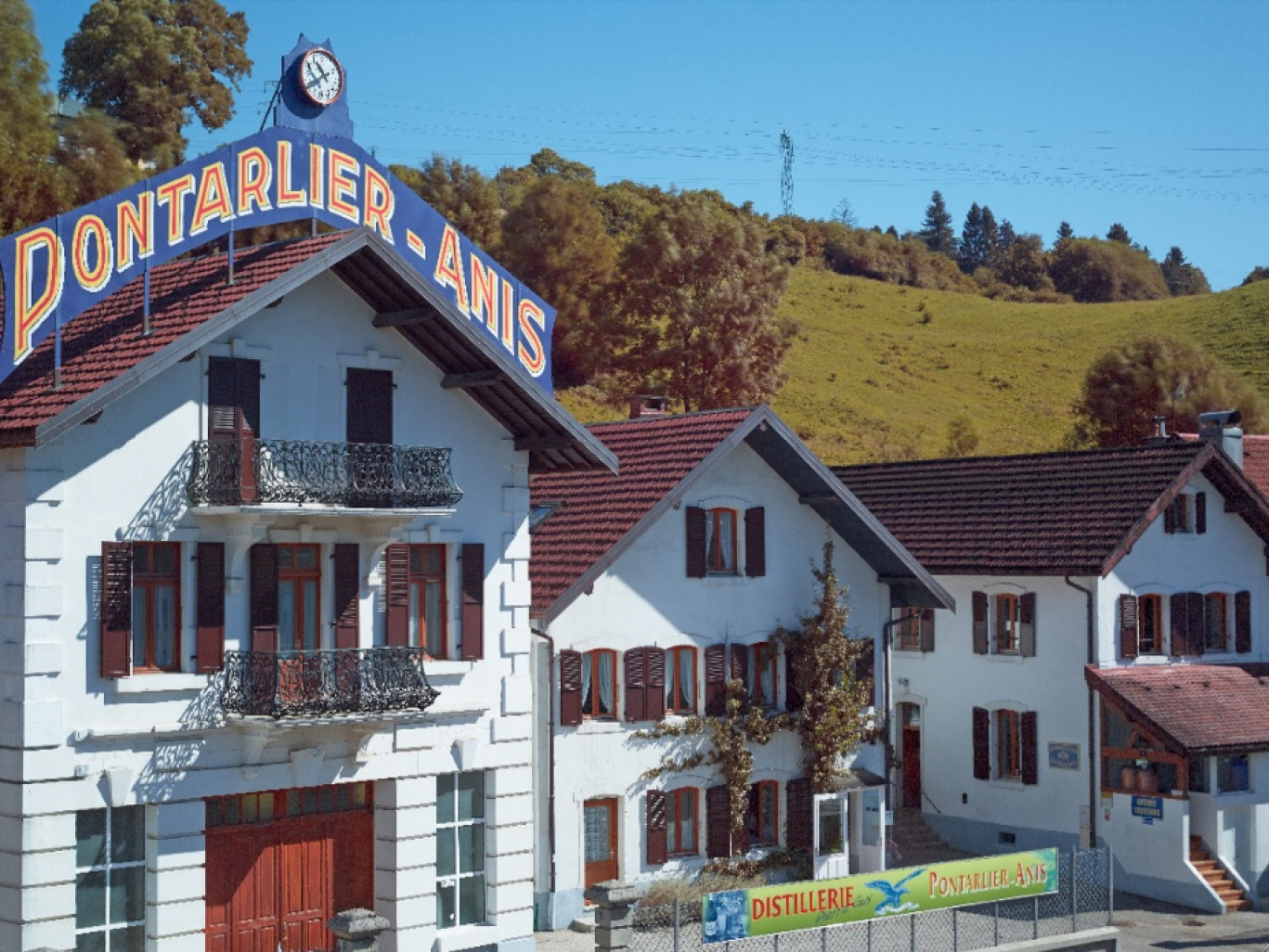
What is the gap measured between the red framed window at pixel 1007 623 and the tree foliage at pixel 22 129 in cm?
2861

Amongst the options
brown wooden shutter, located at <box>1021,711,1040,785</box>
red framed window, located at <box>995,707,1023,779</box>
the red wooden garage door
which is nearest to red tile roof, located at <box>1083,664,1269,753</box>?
brown wooden shutter, located at <box>1021,711,1040,785</box>

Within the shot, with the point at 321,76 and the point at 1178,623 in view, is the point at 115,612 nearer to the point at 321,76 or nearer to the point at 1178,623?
the point at 321,76

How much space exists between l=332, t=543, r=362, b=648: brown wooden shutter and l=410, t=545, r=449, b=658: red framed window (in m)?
1.22

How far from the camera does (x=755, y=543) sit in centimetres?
3453

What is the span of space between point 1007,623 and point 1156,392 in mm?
39517

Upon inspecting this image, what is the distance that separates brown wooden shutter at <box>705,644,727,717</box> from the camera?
33625 mm

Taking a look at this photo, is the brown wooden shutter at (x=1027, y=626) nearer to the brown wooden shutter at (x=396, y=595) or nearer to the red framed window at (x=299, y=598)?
the brown wooden shutter at (x=396, y=595)

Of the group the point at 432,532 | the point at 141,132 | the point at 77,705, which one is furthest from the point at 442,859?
the point at 141,132

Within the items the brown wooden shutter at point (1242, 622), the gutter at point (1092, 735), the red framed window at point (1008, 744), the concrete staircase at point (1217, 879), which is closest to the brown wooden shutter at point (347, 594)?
the gutter at point (1092, 735)

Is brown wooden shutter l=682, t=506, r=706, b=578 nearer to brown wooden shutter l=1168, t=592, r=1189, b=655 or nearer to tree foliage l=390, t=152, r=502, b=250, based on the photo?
brown wooden shutter l=1168, t=592, r=1189, b=655

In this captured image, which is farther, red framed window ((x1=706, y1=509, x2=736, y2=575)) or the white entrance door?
the white entrance door

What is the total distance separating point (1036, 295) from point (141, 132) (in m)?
90.0

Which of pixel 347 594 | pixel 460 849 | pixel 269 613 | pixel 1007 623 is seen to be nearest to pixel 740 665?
pixel 460 849

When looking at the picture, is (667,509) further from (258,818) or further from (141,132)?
(141,132)
